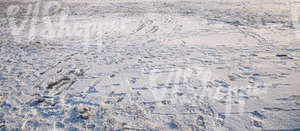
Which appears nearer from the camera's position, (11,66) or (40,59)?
(11,66)

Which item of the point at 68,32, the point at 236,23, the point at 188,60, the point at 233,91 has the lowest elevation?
the point at 233,91

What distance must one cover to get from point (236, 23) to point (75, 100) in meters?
7.56

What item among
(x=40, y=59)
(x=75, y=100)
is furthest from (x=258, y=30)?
(x=40, y=59)

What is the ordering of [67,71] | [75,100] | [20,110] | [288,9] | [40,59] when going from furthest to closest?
[288,9]
[40,59]
[67,71]
[75,100]
[20,110]

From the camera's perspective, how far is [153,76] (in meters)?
4.04

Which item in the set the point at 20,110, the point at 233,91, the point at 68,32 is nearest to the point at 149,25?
the point at 68,32

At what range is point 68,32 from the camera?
23.9 feet

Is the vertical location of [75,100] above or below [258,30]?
below

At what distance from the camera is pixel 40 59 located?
5031 mm

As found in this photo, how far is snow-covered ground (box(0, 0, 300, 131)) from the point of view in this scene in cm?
286

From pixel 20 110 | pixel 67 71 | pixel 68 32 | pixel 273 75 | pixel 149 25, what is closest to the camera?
pixel 20 110

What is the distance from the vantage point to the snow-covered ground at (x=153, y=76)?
286 cm

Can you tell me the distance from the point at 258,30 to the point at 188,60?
4123mm

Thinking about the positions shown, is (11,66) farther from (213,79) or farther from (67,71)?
(213,79)
